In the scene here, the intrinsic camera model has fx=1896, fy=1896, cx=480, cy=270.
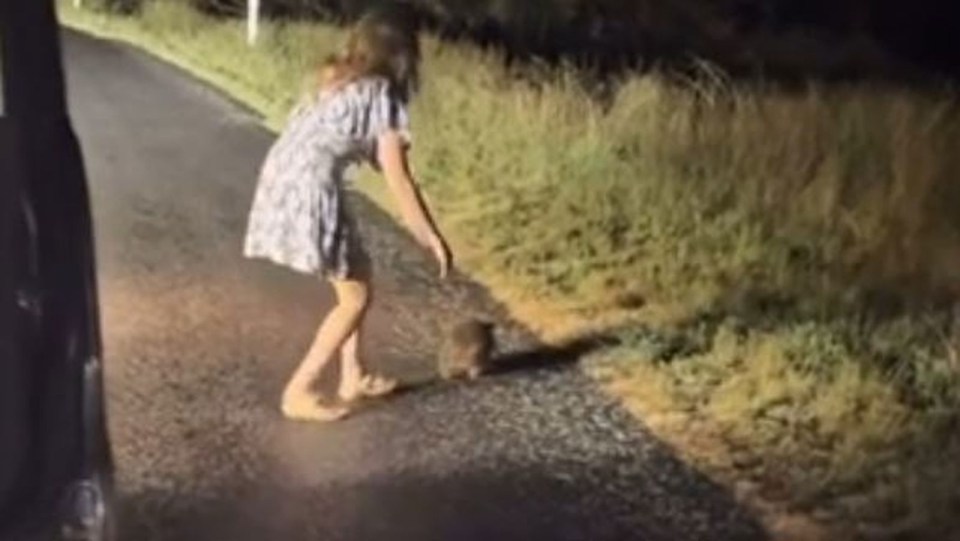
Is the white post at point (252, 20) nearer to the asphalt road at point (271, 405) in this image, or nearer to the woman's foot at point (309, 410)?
the asphalt road at point (271, 405)

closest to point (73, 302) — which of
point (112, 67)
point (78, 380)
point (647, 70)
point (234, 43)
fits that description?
point (78, 380)

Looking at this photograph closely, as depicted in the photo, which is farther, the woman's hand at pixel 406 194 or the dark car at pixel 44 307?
the woman's hand at pixel 406 194

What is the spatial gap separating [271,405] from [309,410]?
3 cm

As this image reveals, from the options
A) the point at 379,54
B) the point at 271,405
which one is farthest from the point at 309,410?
the point at 379,54

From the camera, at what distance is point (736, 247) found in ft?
4.59

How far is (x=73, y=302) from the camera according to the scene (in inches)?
24.0

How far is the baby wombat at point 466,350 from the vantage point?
1.31 m

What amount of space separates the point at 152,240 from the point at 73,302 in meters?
0.63

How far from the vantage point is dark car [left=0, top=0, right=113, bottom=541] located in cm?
59

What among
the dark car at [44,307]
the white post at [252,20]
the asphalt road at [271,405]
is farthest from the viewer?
the white post at [252,20]

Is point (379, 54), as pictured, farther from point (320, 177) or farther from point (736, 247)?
point (736, 247)

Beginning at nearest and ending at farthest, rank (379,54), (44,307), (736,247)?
(44,307), (379,54), (736,247)

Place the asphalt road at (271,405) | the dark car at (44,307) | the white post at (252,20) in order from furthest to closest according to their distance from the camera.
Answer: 1. the white post at (252,20)
2. the asphalt road at (271,405)
3. the dark car at (44,307)

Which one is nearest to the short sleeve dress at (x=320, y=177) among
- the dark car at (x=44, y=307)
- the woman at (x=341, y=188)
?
the woman at (x=341, y=188)
